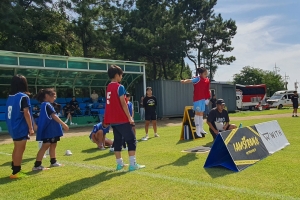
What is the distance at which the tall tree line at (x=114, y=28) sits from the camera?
24109mm

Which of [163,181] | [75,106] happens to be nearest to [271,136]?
[163,181]

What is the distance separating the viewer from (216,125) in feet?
30.1

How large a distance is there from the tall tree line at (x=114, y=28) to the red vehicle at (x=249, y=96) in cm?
952

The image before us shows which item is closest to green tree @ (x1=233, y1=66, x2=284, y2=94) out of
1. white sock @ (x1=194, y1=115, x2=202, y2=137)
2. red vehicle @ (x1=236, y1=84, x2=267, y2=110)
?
red vehicle @ (x1=236, y1=84, x2=267, y2=110)

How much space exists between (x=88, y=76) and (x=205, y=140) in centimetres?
1418

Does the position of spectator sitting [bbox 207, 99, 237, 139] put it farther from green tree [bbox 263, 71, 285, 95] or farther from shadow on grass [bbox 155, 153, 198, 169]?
green tree [bbox 263, 71, 285, 95]

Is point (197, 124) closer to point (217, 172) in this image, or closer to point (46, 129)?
point (217, 172)

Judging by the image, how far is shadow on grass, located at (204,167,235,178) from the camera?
5323 millimetres

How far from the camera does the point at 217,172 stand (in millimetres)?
5504

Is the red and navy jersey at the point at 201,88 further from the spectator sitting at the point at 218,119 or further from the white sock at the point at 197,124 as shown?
the white sock at the point at 197,124

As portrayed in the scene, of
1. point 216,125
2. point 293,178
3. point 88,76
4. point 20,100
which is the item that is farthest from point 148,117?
point 88,76

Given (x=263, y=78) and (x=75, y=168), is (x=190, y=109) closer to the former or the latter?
(x=75, y=168)

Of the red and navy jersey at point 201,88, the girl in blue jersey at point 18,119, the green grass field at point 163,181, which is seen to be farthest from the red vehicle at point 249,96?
the girl in blue jersey at point 18,119

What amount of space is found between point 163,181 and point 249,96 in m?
41.3
